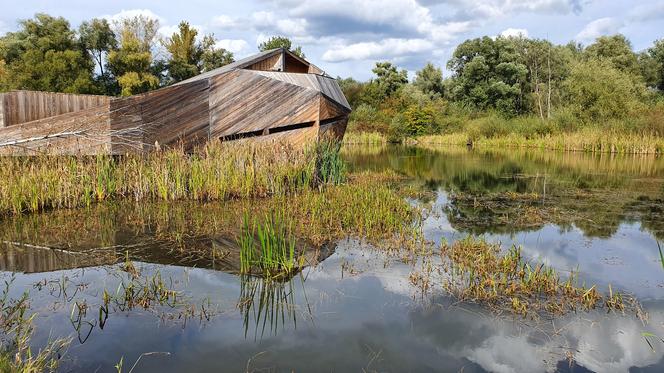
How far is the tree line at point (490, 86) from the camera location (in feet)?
117

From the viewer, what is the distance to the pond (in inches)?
129

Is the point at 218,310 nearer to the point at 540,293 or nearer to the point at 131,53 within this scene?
the point at 540,293

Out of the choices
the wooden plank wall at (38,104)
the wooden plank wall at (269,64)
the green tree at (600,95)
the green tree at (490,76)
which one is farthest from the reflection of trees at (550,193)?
the green tree at (490,76)

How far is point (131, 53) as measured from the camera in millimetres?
34281

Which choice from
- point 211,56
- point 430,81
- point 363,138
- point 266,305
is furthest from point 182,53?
point 266,305

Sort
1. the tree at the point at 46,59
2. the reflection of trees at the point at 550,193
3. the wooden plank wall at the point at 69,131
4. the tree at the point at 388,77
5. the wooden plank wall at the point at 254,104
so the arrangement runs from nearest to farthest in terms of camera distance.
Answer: the reflection of trees at the point at 550,193 → the wooden plank wall at the point at 69,131 → the wooden plank wall at the point at 254,104 → the tree at the point at 46,59 → the tree at the point at 388,77

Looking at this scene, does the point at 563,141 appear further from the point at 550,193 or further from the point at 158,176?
the point at 158,176

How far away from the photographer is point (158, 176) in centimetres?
880

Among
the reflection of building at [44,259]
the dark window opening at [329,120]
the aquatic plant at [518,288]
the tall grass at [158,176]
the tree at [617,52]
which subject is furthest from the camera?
the tree at [617,52]

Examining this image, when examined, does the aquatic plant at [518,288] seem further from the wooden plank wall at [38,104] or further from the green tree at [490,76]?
the green tree at [490,76]

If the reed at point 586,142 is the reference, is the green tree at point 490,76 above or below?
above

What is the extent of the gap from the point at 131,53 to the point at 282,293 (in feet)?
114

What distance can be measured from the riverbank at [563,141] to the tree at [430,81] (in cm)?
1115

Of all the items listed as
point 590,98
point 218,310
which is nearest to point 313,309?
point 218,310
